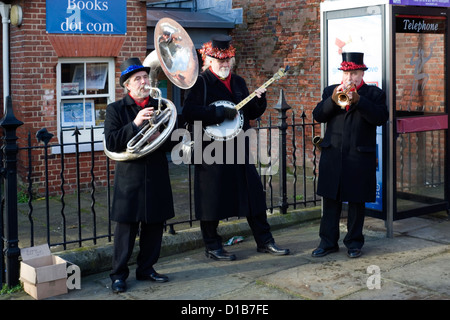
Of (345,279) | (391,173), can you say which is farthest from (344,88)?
(345,279)

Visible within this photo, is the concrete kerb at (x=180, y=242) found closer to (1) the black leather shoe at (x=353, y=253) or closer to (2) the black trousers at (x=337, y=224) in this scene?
(2) the black trousers at (x=337, y=224)

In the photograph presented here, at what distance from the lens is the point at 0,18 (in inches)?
374

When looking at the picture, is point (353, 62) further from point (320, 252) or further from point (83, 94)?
point (83, 94)

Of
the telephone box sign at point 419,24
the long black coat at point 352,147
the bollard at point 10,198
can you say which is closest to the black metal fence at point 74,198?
the bollard at point 10,198

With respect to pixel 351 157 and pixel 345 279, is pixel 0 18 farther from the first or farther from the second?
pixel 345 279

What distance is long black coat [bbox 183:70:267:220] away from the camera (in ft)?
18.8

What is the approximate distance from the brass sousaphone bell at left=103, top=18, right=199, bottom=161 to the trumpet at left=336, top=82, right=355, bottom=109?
4.38 feet

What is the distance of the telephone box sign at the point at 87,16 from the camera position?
29.9 feet

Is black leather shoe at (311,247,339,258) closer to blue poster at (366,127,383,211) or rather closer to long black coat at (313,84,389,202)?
long black coat at (313,84,389,202)

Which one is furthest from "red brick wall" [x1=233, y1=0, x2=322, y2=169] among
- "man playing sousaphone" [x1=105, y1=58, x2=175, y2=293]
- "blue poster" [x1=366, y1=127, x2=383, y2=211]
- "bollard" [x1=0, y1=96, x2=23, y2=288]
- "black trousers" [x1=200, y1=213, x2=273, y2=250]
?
"bollard" [x1=0, y1=96, x2=23, y2=288]

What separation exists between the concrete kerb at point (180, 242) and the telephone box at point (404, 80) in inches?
37.0

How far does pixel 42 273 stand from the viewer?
5.02 meters

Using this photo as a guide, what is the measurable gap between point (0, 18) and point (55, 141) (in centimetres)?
207
